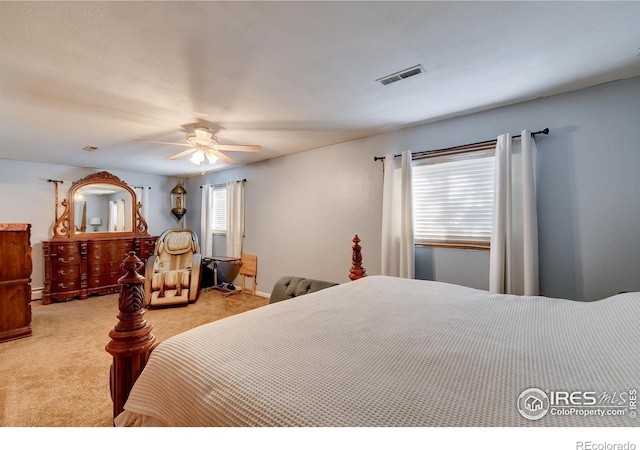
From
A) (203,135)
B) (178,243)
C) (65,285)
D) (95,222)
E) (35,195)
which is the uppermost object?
(203,135)

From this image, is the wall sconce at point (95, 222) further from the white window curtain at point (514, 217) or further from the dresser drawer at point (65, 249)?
the white window curtain at point (514, 217)

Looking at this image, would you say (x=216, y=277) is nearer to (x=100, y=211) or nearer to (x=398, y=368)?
(x=100, y=211)

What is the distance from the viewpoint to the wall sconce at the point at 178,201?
5.84 m

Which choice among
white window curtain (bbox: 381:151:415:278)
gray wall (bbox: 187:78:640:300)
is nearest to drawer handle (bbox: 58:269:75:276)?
gray wall (bbox: 187:78:640:300)

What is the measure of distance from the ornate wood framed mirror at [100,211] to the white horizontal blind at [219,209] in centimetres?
143

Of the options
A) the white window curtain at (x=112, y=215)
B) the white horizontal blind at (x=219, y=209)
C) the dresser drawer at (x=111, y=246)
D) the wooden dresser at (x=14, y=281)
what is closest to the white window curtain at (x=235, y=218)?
the white horizontal blind at (x=219, y=209)

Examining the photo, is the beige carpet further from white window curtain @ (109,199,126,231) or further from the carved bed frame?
white window curtain @ (109,199,126,231)

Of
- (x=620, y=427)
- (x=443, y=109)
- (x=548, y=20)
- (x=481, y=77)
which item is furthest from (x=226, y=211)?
(x=620, y=427)

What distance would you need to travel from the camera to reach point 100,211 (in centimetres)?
495

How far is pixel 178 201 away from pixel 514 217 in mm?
5983

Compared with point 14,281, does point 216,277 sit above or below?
below

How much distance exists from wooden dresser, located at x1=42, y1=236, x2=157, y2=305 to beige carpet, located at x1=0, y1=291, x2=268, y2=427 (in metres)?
0.28

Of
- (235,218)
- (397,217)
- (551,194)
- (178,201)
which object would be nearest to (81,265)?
(178,201)

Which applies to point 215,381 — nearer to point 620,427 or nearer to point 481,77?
point 620,427
